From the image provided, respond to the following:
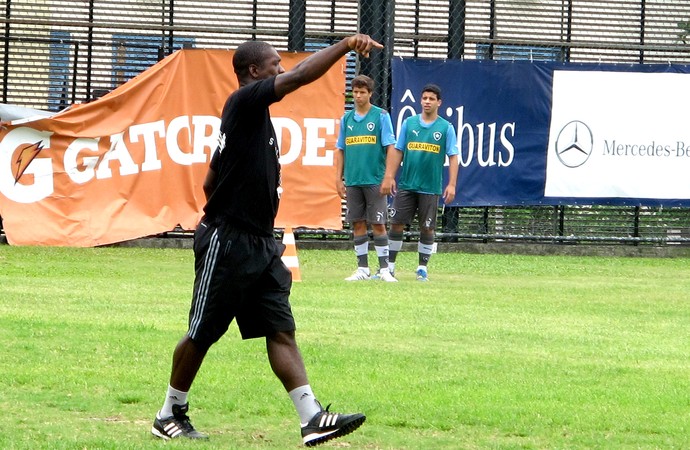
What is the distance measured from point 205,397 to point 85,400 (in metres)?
0.65

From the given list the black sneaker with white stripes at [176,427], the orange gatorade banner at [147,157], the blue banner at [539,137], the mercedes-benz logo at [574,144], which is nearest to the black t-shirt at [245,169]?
the black sneaker with white stripes at [176,427]

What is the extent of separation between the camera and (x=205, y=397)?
7.31 m

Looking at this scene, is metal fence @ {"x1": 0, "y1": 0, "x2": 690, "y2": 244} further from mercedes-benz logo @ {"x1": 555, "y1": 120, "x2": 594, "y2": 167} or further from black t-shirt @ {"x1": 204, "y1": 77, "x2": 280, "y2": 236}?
black t-shirt @ {"x1": 204, "y1": 77, "x2": 280, "y2": 236}

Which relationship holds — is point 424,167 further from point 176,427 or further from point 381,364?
point 176,427

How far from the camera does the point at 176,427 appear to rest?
20.5ft

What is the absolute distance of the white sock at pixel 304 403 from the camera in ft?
20.1

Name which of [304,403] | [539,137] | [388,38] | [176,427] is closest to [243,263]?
[304,403]

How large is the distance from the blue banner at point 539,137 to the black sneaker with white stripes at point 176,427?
12.7m

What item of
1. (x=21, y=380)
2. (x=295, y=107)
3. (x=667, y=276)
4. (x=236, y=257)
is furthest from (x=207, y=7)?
(x=236, y=257)

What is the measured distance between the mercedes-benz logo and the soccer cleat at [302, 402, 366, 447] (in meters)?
13.3

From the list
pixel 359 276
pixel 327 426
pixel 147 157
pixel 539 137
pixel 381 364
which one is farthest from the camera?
pixel 539 137

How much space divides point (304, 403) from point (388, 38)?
12.8m

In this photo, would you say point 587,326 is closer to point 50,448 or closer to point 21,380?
point 21,380

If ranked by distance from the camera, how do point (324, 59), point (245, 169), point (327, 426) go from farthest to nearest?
point (245, 169)
point (327, 426)
point (324, 59)
